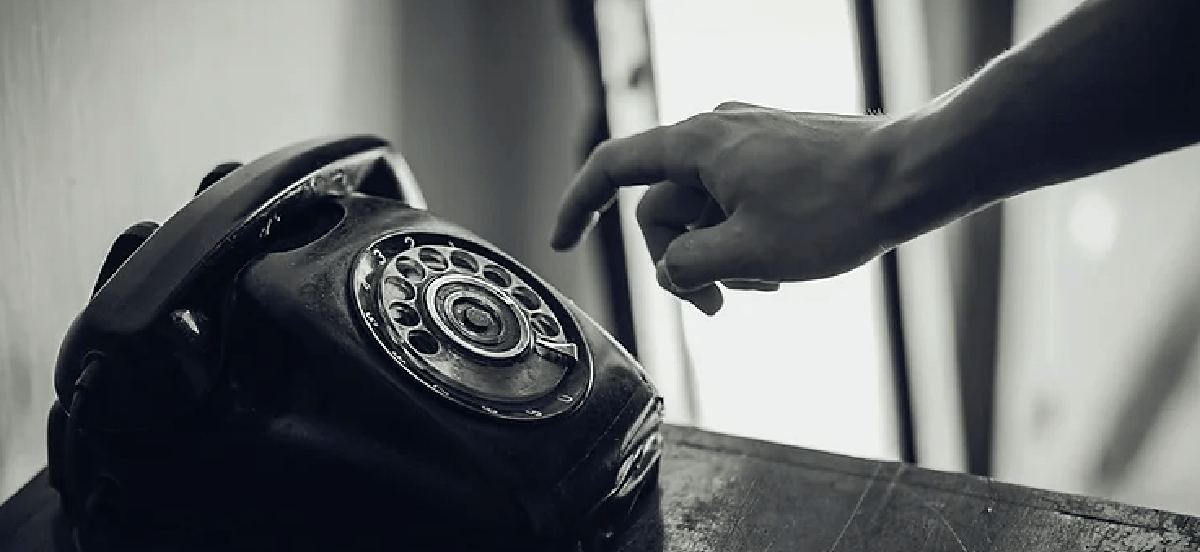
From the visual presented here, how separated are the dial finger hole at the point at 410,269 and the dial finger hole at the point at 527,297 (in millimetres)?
64

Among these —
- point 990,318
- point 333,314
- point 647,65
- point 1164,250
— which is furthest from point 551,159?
point 333,314

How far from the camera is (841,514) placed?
0.79 metres

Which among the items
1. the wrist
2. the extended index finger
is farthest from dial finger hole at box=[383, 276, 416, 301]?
the wrist

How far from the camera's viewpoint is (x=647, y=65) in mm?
1476

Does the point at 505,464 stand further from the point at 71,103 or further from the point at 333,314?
the point at 71,103

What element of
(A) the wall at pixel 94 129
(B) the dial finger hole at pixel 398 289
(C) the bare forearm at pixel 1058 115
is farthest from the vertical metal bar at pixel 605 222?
(C) the bare forearm at pixel 1058 115

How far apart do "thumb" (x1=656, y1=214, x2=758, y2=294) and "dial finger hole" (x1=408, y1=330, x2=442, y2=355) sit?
0.48 feet

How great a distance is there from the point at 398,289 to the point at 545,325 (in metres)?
0.09

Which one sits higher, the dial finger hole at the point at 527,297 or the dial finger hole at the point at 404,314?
the dial finger hole at the point at 404,314

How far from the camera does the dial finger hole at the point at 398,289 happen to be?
2.46ft

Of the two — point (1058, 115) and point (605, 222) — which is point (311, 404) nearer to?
A: point (1058, 115)

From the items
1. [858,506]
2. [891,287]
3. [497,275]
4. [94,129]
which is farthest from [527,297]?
[891,287]

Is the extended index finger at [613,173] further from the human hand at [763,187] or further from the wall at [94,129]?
the wall at [94,129]

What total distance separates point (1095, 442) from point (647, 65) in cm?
65
